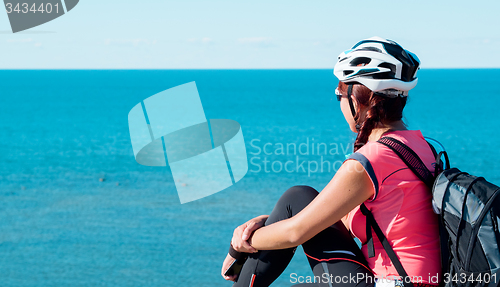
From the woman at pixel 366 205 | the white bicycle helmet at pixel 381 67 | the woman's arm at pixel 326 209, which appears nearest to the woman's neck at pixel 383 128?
the woman at pixel 366 205

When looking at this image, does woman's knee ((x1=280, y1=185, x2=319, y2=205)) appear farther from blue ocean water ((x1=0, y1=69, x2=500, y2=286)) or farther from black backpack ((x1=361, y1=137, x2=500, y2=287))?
black backpack ((x1=361, y1=137, x2=500, y2=287))

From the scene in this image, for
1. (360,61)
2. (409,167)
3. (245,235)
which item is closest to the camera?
(409,167)

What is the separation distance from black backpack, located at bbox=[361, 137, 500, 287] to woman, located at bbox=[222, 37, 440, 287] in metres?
0.06

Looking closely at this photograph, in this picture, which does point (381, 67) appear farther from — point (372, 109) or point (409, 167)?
point (409, 167)

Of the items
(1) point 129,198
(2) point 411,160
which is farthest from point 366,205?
(1) point 129,198

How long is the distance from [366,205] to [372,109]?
503 mm

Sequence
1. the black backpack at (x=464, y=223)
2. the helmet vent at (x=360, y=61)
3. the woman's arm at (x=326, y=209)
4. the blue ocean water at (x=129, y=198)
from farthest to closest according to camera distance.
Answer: the blue ocean water at (x=129, y=198)
the helmet vent at (x=360, y=61)
the woman's arm at (x=326, y=209)
the black backpack at (x=464, y=223)

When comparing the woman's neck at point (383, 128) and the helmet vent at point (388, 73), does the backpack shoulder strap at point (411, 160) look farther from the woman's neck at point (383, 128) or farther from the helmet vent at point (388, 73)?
the helmet vent at point (388, 73)

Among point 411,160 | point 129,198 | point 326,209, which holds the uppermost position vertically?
point 411,160

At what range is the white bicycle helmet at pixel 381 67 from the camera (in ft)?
7.68

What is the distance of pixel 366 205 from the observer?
2.11 m

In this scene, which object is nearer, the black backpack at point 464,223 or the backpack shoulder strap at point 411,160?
the black backpack at point 464,223

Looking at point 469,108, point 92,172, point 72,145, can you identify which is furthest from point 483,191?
point 469,108

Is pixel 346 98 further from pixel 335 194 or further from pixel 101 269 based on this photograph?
pixel 101 269
